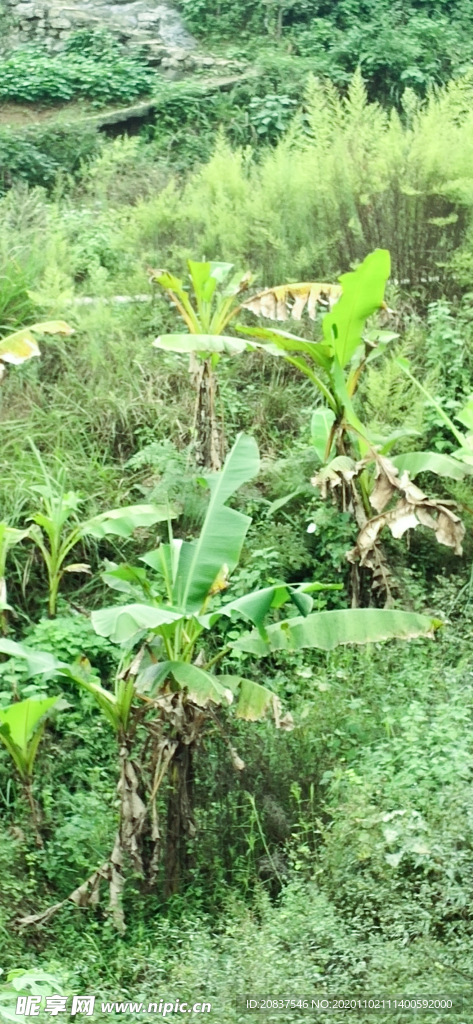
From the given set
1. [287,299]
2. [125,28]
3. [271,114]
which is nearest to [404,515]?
[287,299]

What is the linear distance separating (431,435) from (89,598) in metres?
2.42

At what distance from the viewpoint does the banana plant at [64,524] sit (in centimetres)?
576

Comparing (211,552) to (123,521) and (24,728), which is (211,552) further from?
(24,728)

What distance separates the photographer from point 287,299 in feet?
21.1

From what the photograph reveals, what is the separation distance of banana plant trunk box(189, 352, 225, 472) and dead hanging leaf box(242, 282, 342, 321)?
0.58 m

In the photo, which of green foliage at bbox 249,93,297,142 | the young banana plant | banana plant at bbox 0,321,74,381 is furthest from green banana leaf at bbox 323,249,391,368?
green foliage at bbox 249,93,297,142

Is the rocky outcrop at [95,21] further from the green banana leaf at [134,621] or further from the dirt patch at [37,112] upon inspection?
the green banana leaf at [134,621]

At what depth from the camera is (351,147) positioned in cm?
852

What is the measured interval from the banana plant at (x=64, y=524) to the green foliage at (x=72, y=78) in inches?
362

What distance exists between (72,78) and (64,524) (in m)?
9.88

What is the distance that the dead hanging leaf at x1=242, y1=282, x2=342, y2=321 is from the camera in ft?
20.7

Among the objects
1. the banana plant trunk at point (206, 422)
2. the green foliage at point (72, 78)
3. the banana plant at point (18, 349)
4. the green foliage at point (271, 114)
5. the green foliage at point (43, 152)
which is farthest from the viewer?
the green foliage at point (72, 78)

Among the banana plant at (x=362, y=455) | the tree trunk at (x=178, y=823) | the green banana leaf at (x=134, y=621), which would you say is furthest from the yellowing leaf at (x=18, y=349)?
the tree trunk at (x=178, y=823)

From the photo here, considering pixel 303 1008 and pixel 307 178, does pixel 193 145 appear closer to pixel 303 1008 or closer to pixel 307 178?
pixel 307 178
